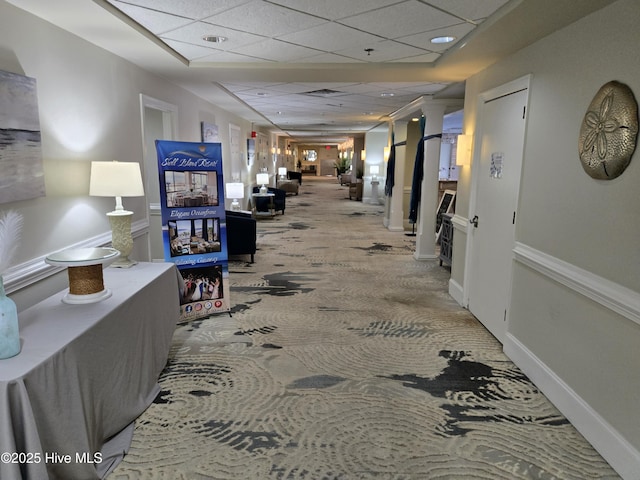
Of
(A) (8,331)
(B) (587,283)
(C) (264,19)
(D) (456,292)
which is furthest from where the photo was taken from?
(D) (456,292)

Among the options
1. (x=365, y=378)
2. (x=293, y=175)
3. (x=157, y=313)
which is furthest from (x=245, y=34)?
(x=293, y=175)

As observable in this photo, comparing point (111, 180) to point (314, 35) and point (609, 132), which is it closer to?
point (314, 35)

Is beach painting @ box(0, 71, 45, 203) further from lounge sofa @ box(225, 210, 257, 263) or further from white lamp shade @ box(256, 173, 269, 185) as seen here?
white lamp shade @ box(256, 173, 269, 185)

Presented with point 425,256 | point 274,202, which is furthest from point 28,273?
point 274,202

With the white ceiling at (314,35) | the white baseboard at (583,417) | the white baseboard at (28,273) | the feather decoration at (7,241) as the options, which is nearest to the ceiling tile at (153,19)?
the white ceiling at (314,35)

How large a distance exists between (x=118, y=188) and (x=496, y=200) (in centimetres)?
325

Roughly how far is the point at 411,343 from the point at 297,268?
2.77m

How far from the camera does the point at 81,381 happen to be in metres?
1.94

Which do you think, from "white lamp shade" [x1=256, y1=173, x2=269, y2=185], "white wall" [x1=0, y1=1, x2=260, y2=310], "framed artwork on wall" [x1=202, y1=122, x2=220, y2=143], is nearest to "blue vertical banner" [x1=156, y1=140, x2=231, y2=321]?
"white wall" [x1=0, y1=1, x2=260, y2=310]

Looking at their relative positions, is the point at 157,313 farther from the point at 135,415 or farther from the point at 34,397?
the point at 34,397

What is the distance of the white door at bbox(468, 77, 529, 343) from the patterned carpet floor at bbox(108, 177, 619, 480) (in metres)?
0.32

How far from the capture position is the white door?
3473 mm

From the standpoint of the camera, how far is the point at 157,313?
294 centimetres

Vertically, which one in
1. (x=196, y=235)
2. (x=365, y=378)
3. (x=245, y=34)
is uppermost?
(x=245, y=34)
